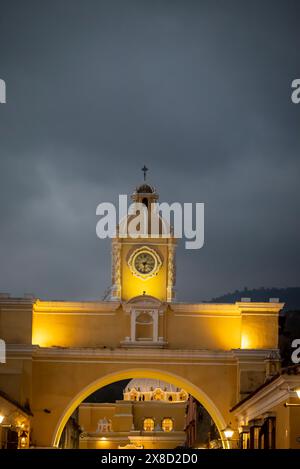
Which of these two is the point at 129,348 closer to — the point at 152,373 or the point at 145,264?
the point at 152,373

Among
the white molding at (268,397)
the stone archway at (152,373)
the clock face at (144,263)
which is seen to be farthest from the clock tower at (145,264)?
the white molding at (268,397)

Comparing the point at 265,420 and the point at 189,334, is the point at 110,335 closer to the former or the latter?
the point at 189,334

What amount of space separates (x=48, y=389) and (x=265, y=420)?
14320mm

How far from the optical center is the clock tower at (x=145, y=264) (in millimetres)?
56688

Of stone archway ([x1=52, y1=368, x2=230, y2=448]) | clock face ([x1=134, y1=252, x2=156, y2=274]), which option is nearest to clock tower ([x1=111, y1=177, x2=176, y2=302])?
clock face ([x1=134, y1=252, x2=156, y2=274])

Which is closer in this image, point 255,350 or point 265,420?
point 265,420

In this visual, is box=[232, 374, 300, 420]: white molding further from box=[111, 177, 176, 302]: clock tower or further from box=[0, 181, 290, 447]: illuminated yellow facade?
box=[111, 177, 176, 302]: clock tower

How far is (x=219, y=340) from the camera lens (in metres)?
55.5

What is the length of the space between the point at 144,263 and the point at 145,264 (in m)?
0.06

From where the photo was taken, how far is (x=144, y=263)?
186 feet

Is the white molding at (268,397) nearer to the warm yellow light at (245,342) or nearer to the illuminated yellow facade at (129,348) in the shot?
the illuminated yellow facade at (129,348)

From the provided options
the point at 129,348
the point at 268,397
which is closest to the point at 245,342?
the point at 129,348

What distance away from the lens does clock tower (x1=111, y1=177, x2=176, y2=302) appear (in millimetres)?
56688
